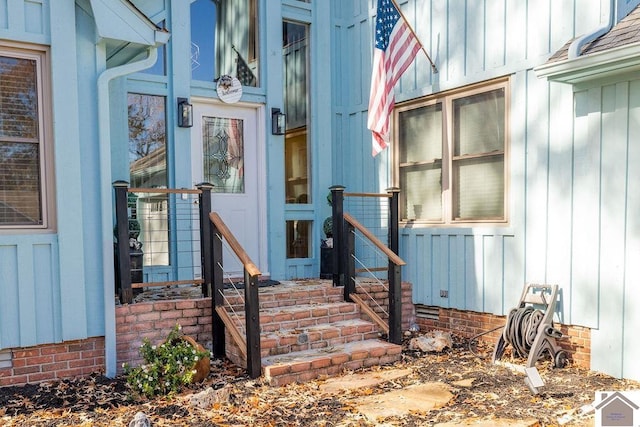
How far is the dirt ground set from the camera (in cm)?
→ 336

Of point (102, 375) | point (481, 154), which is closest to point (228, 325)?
point (102, 375)

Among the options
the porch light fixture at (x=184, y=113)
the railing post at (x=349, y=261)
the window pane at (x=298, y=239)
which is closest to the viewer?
the railing post at (x=349, y=261)

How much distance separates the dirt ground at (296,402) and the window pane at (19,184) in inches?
51.7

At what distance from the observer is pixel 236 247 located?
4305mm

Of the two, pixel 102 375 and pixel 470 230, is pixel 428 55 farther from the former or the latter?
pixel 102 375

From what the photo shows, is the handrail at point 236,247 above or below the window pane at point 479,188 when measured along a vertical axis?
below

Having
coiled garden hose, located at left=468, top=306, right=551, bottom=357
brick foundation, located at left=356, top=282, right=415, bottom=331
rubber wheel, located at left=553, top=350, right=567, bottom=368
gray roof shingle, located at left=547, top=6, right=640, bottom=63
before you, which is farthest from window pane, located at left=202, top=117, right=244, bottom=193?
rubber wheel, located at left=553, top=350, right=567, bottom=368

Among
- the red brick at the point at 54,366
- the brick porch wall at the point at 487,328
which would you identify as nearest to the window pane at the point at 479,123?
the brick porch wall at the point at 487,328

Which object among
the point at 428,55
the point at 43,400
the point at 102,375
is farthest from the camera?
the point at 428,55

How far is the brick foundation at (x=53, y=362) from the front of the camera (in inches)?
155

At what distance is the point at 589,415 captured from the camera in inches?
132

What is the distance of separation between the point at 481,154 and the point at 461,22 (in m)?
1.41

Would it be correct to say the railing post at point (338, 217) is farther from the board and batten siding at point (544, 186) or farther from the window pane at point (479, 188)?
the window pane at point (479, 188)

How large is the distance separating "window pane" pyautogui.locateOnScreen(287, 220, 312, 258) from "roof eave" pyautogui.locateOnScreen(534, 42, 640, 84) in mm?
3328
